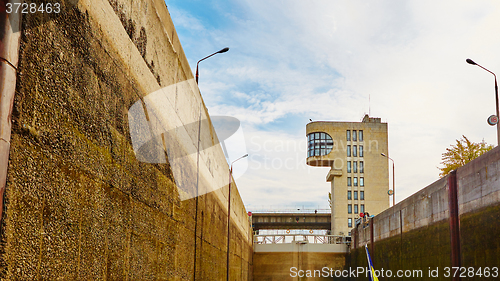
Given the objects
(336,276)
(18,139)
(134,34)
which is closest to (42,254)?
(18,139)

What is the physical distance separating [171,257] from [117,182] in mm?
3237

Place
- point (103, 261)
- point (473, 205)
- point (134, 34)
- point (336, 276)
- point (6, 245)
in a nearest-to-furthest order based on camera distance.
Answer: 1. point (6, 245)
2. point (103, 261)
3. point (134, 34)
4. point (473, 205)
5. point (336, 276)

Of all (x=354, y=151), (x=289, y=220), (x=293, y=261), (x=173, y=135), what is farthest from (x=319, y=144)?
(x=173, y=135)

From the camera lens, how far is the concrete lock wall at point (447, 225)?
42.7 ft

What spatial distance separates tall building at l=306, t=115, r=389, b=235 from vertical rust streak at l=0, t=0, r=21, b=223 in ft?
212

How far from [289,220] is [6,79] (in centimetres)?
6519

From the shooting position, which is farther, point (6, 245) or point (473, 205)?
point (473, 205)

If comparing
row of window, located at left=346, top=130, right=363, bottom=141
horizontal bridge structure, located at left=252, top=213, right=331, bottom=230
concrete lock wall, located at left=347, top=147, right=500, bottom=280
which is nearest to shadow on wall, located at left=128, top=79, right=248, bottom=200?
concrete lock wall, located at left=347, top=147, right=500, bottom=280

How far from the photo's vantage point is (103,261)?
479 centimetres

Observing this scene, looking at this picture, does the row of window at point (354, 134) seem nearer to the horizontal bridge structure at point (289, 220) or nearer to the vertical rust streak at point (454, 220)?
the horizontal bridge structure at point (289, 220)

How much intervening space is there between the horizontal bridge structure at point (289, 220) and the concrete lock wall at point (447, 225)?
1538 inches

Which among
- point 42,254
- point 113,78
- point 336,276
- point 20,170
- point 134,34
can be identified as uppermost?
point 134,34

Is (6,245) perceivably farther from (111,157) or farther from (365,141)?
(365,141)

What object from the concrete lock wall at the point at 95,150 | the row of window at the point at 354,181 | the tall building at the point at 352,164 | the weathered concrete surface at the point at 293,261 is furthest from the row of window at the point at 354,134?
the concrete lock wall at the point at 95,150
